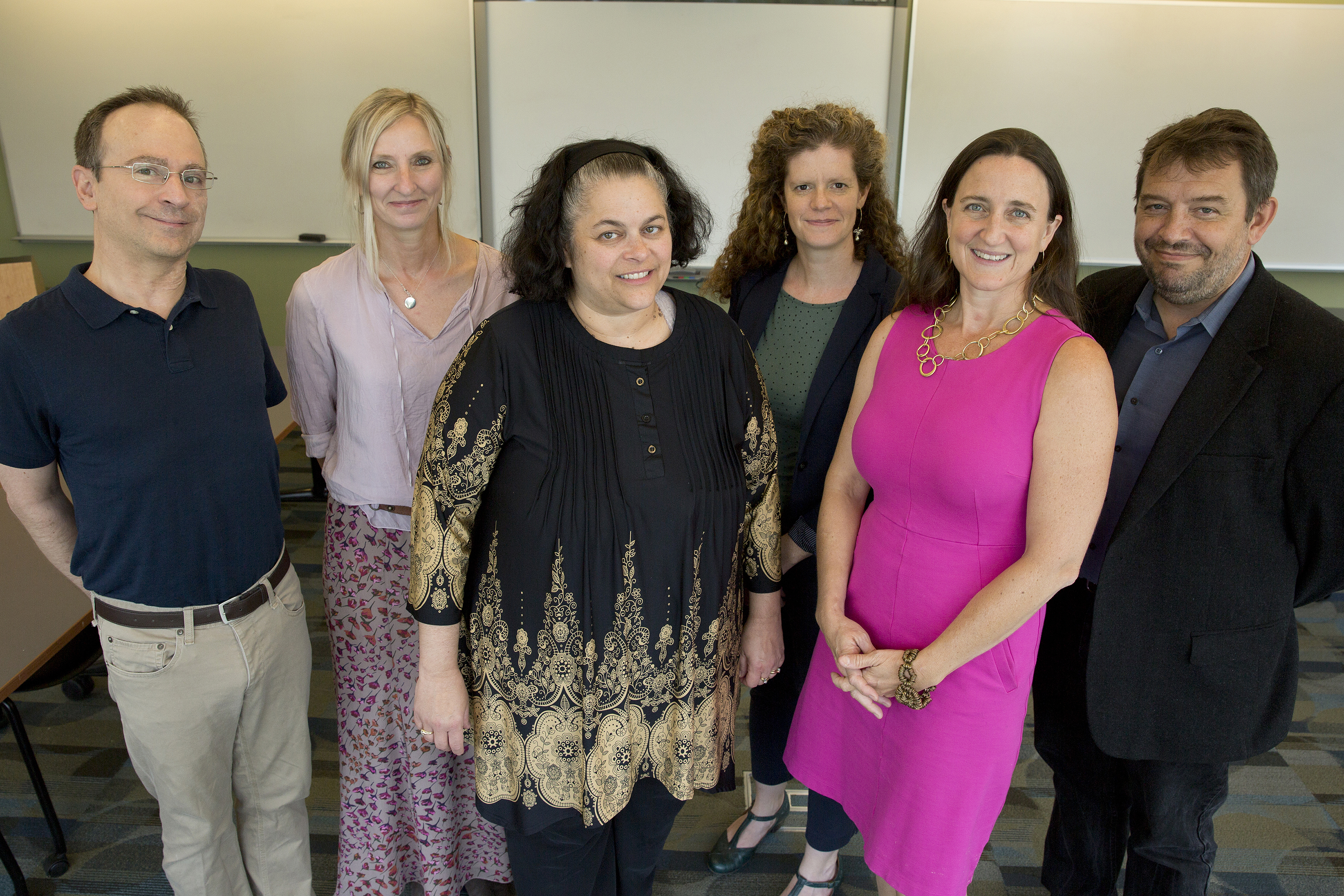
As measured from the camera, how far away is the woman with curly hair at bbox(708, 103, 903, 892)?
5.97 ft

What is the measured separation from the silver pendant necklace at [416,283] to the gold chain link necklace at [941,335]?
1.07 meters

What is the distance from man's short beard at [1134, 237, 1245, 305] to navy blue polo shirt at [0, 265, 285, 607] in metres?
1.78

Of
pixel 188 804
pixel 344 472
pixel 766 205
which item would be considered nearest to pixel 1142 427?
pixel 766 205

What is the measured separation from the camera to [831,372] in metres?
1.80

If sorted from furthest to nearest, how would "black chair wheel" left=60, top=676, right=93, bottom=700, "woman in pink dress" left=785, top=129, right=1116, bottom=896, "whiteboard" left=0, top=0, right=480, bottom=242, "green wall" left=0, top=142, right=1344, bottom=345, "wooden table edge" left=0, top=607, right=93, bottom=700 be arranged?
"green wall" left=0, top=142, right=1344, bottom=345 < "whiteboard" left=0, top=0, right=480, bottom=242 < "black chair wheel" left=60, top=676, right=93, bottom=700 < "wooden table edge" left=0, top=607, right=93, bottom=700 < "woman in pink dress" left=785, top=129, right=1116, bottom=896

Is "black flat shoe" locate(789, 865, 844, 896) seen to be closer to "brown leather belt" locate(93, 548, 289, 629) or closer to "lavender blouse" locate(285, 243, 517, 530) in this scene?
"lavender blouse" locate(285, 243, 517, 530)

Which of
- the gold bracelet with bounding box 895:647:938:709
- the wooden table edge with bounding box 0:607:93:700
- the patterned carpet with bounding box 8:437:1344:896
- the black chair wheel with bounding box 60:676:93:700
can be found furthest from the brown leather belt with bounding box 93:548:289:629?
the black chair wheel with bounding box 60:676:93:700

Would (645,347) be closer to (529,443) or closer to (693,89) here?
(529,443)

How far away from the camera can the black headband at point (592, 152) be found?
1.39 m

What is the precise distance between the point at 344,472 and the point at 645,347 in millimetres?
796

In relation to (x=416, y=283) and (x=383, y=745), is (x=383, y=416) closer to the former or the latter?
(x=416, y=283)

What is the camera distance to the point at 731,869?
2.25 m

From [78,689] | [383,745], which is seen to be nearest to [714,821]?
[383,745]

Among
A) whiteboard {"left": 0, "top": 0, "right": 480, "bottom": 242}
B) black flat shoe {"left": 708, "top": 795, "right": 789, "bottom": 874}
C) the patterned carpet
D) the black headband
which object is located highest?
whiteboard {"left": 0, "top": 0, "right": 480, "bottom": 242}
